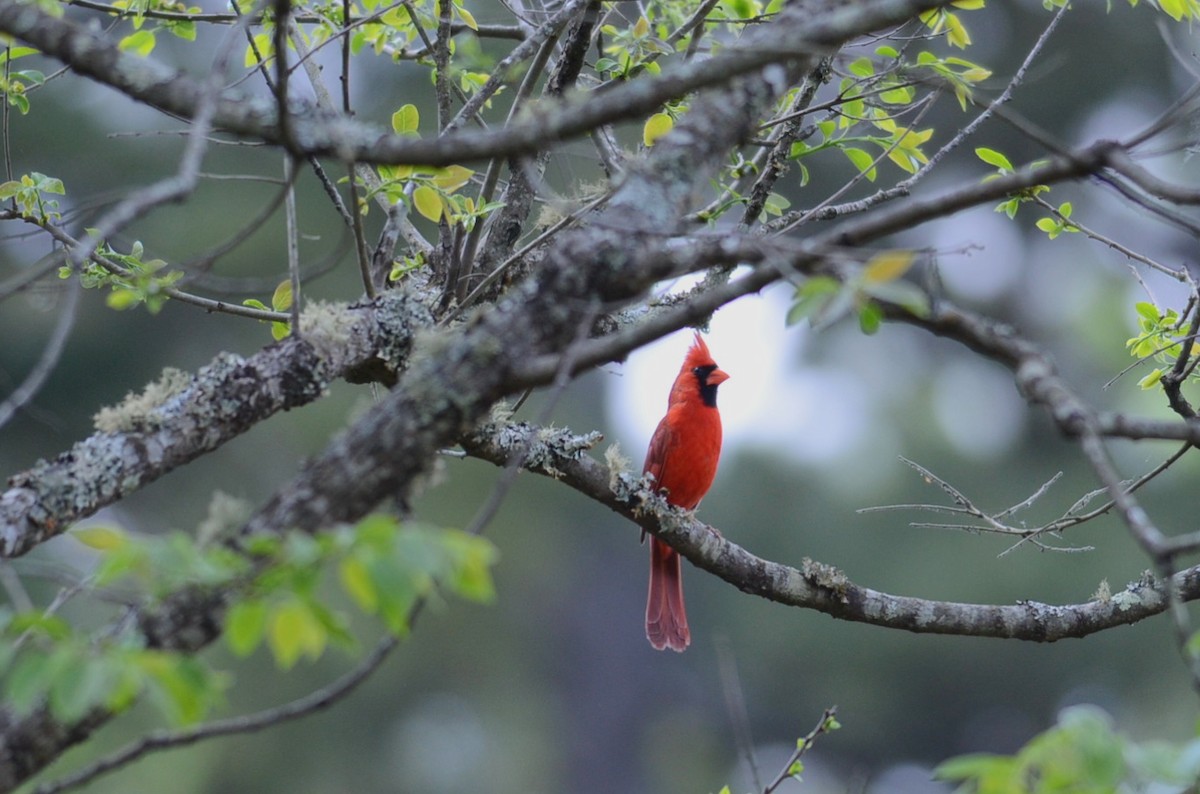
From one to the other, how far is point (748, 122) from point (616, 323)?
1.32 meters

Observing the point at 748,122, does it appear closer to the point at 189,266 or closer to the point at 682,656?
the point at 189,266

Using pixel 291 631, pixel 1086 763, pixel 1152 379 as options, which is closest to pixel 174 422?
pixel 291 631

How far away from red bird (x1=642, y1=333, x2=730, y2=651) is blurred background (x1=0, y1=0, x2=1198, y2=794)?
6.82m

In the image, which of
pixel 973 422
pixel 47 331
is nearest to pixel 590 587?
pixel 973 422

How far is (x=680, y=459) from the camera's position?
642 centimetres

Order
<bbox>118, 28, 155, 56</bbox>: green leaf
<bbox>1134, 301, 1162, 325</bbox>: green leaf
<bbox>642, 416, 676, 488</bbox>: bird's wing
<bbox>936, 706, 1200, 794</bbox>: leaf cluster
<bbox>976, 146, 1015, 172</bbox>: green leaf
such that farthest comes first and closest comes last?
1. <bbox>642, 416, 676, 488</bbox>: bird's wing
2. <bbox>1134, 301, 1162, 325</bbox>: green leaf
3. <bbox>118, 28, 155, 56</bbox>: green leaf
4. <bbox>976, 146, 1015, 172</bbox>: green leaf
5. <bbox>936, 706, 1200, 794</bbox>: leaf cluster

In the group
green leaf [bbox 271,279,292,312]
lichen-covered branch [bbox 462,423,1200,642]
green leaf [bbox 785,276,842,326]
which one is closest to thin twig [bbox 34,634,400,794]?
green leaf [bbox 785,276,842,326]

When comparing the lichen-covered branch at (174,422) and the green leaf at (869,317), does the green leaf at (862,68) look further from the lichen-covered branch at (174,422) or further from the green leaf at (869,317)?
the green leaf at (869,317)

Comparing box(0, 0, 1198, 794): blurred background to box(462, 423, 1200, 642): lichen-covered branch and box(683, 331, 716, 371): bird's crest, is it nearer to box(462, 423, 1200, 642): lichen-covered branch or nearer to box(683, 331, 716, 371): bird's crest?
box(683, 331, 716, 371): bird's crest

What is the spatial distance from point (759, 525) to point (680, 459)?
38.5ft

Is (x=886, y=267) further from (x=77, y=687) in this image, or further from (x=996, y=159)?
(x=996, y=159)

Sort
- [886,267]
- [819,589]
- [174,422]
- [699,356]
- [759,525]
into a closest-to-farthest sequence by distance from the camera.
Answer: [886,267] < [174,422] < [819,589] < [699,356] < [759,525]

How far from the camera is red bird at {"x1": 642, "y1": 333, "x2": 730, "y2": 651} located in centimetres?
601

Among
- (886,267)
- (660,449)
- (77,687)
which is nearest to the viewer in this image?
(77,687)
